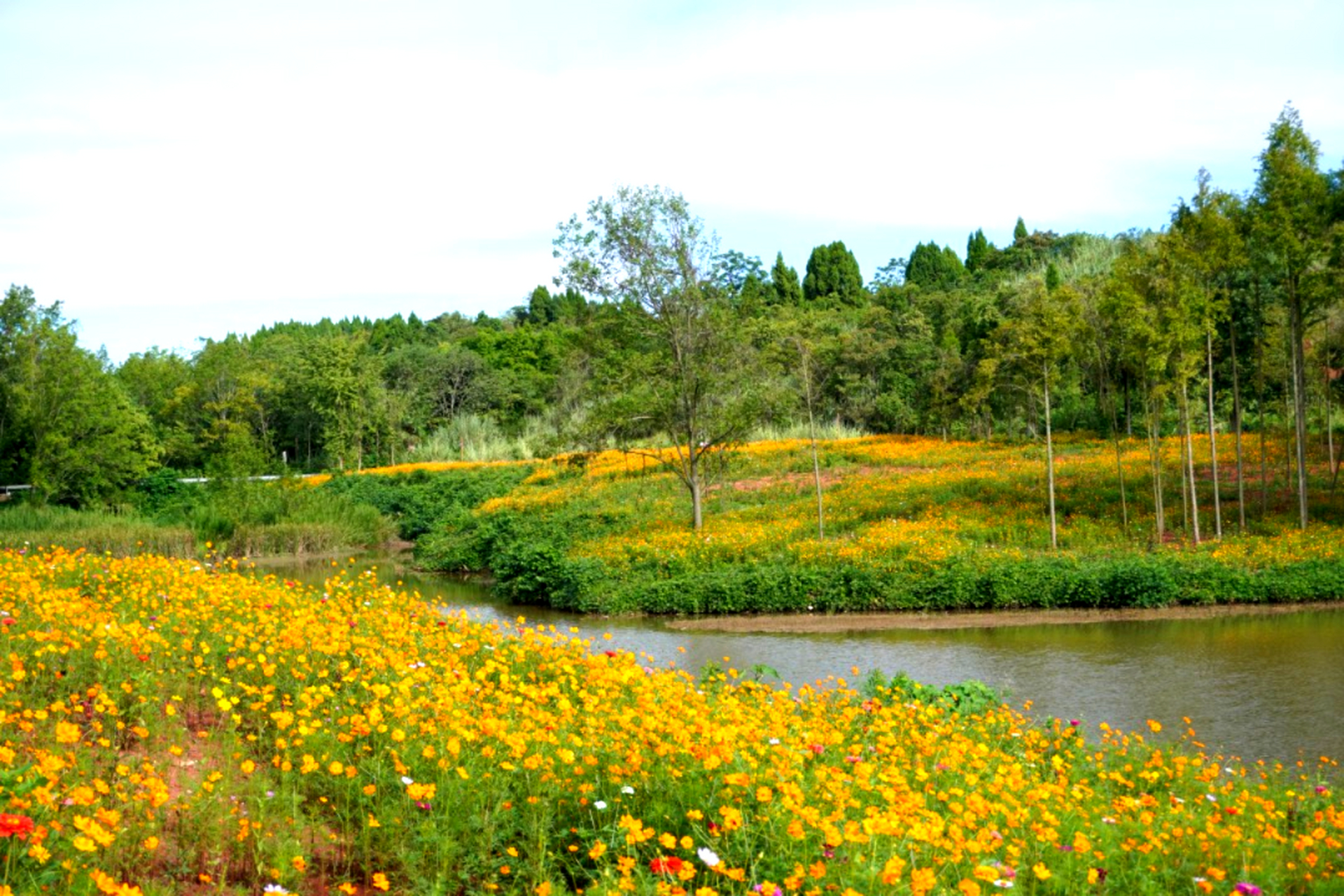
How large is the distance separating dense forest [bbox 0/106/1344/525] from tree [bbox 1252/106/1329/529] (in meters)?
0.05

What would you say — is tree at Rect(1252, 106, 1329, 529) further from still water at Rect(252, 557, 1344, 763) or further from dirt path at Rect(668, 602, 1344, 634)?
still water at Rect(252, 557, 1344, 763)

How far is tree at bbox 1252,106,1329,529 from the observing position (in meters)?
20.2

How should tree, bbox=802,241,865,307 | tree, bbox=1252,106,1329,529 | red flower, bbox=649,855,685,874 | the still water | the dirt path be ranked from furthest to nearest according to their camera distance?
tree, bbox=802,241,865,307
tree, bbox=1252,106,1329,529
the dirt path
the still water
red flower, bbox=649,855,685,874

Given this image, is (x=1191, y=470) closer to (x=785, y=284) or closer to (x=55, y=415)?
(x=55, y=415)

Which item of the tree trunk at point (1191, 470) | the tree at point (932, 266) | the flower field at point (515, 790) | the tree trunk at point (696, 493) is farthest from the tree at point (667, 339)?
the tree at point (932, 266)

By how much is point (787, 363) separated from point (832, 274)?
31504 mm

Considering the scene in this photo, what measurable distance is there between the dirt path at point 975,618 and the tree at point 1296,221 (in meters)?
4.14

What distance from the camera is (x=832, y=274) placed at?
238ft

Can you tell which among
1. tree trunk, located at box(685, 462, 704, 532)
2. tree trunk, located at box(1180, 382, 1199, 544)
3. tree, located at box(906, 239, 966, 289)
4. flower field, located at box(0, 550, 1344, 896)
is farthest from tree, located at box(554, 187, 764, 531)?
tree, located at box(906, 239, 966, 289)

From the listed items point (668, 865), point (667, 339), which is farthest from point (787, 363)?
point (668, 865)

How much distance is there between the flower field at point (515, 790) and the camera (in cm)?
416

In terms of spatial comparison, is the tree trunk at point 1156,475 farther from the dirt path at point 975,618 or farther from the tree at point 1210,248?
the dirt path at point 975,618

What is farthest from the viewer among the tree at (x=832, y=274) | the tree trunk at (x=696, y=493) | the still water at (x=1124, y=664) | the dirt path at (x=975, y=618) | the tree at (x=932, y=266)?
the tree at (x=832, y=274)

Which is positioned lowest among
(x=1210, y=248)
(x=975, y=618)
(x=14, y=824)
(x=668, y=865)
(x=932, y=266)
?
(x=975, y=618)
